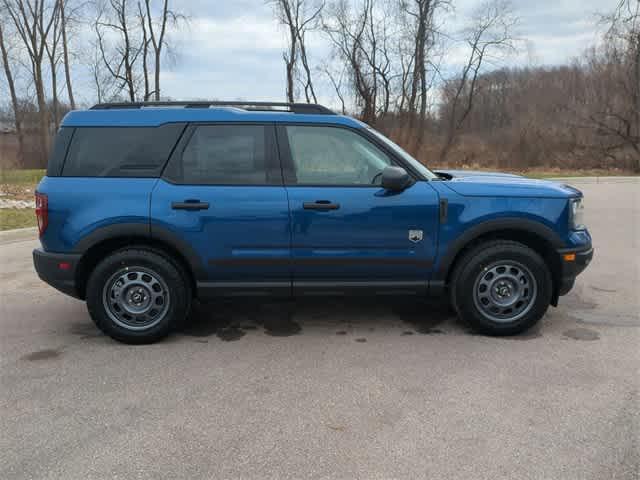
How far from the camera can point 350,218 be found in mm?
3820

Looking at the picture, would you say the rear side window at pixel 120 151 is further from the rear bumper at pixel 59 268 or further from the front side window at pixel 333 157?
the front side window at pixel 333 157

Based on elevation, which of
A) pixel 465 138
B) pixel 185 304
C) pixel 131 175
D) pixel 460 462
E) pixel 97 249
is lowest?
pixel 460 462

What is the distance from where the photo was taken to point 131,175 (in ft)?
12.6

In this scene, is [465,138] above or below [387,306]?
above

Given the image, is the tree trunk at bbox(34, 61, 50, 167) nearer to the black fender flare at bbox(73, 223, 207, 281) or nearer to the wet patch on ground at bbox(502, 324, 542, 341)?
the black fender flare at bbox(73, 223, 207, 281)

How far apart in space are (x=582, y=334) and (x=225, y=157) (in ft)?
11.1

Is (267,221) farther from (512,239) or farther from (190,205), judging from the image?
(512,239)

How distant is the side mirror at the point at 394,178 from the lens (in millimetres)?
3727

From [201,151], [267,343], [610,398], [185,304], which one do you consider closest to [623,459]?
[610,398]

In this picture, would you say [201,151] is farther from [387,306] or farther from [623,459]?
[623,459]

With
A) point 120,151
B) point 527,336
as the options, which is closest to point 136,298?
point 120,151

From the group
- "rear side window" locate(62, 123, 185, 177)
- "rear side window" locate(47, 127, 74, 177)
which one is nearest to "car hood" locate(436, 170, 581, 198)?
"rear side window" locate(62, 123, 185, 177)

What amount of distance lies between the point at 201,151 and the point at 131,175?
0.59 metres

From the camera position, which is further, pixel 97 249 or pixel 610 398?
pixel 97 249
